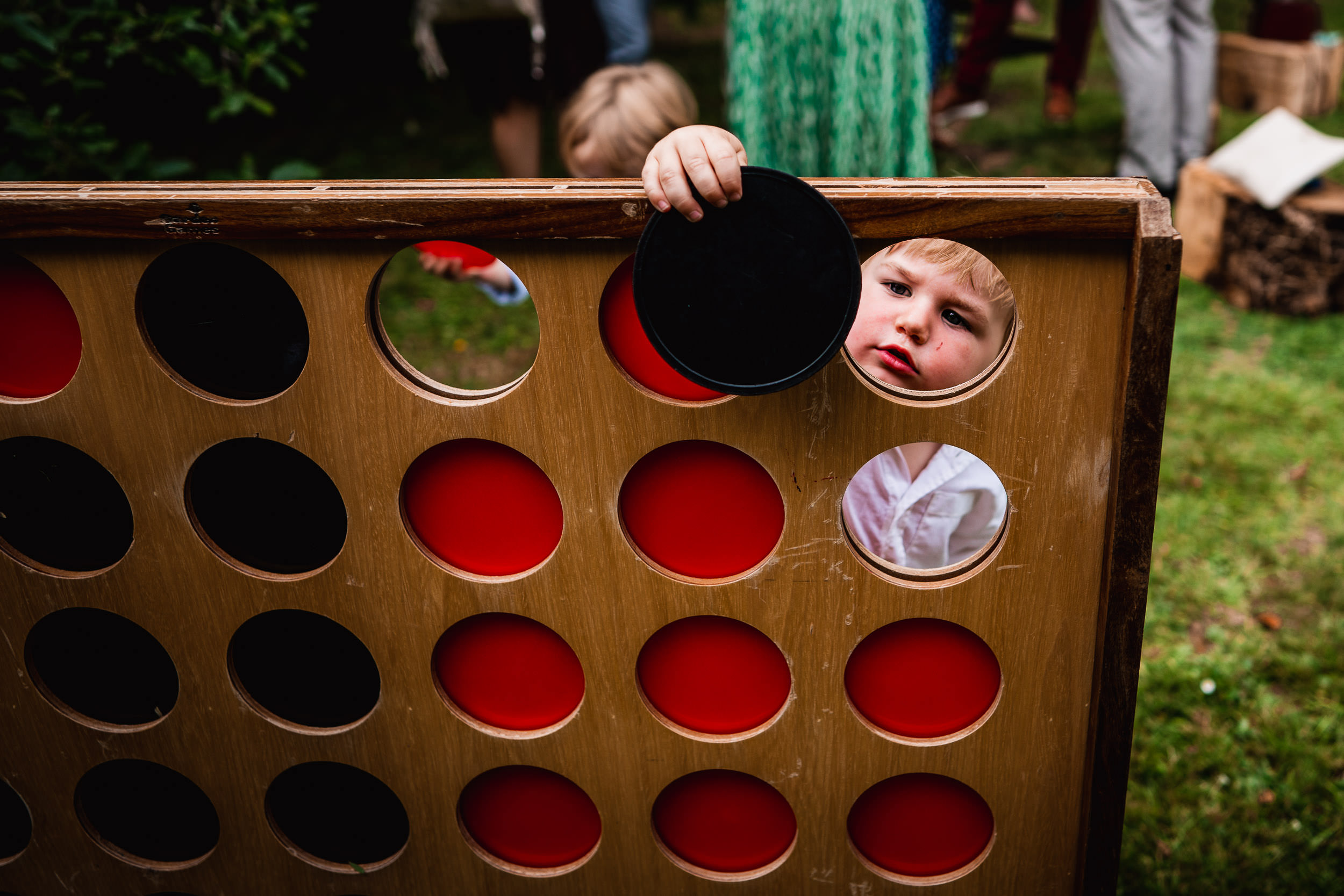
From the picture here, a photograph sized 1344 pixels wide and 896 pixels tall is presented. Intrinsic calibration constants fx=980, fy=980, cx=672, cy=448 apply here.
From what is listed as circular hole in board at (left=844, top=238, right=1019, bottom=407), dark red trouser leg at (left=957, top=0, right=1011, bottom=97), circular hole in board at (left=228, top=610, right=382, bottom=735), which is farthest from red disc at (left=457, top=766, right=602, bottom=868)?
dark red trouser leg at (left=957, top=0, right=1011, bottom=97)

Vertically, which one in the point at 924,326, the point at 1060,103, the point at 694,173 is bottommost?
the point at 1060,103

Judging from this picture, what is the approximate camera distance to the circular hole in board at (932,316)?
110 cm

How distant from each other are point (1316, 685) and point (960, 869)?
1.23 meters

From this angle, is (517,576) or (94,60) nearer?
(517,576)

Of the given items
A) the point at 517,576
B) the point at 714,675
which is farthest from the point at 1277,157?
the point at 517,576

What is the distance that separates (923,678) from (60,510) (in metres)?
0.91

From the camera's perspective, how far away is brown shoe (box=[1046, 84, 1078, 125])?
17.1 feet

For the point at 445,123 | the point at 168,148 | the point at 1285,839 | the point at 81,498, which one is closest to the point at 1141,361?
the point at 81,498

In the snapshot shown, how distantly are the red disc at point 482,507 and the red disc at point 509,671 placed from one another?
70 mm

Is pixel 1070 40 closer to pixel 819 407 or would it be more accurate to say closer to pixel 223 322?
pixel 819 407

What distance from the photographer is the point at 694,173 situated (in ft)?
2.46

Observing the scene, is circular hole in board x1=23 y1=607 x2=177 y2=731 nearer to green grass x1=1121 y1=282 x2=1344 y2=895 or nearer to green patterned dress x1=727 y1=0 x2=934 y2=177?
green grass x1=1121 y1=282 x2=1344 y2=895

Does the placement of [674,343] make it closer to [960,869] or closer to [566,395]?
[566,395]

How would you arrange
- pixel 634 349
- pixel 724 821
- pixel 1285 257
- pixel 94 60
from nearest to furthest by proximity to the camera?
pixel 634 349, pixel 724 821, pixel 94 60, pixel 1285 257
